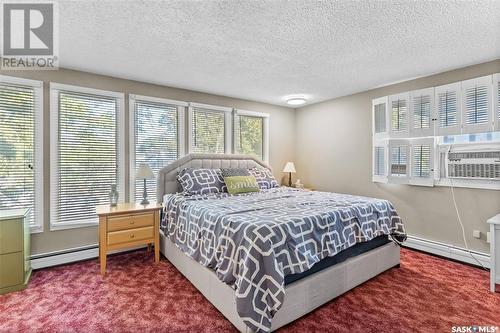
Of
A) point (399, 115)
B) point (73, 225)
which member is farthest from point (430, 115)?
point (73, 225)

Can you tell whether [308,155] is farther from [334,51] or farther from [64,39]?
[64,39]

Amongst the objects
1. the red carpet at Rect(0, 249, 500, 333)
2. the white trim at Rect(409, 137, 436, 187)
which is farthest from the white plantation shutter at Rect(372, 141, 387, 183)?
the red carpet at Rect(0, 249, 500, 333)

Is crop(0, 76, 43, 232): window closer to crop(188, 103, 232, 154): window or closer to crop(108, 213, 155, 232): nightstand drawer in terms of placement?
crop(108, 213, 155, 232): nightstand drawer

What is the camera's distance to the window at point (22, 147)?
9.59 ft

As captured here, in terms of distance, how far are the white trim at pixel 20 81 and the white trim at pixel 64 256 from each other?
2.05 meters

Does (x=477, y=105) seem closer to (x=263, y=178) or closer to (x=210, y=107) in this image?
(x=263, y=178)

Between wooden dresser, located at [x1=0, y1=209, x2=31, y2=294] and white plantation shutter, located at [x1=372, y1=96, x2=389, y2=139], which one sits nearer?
wooden dresser, located at [x1=0, y1=209, x2=31, y2=294]

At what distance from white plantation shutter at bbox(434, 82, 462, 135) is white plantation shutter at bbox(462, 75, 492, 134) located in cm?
6

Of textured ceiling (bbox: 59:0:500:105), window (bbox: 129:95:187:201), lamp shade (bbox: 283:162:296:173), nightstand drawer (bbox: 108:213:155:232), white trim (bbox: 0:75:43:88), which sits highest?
textured ceiling (bbox: 59:0:500:105)

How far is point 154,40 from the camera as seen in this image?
2520 mm

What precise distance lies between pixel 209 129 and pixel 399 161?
121 inches

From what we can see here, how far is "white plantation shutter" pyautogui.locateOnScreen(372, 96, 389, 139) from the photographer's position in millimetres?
4028

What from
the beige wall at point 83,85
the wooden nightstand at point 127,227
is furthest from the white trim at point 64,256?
the wooden nightstand at point 127,227

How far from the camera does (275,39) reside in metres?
2.50
